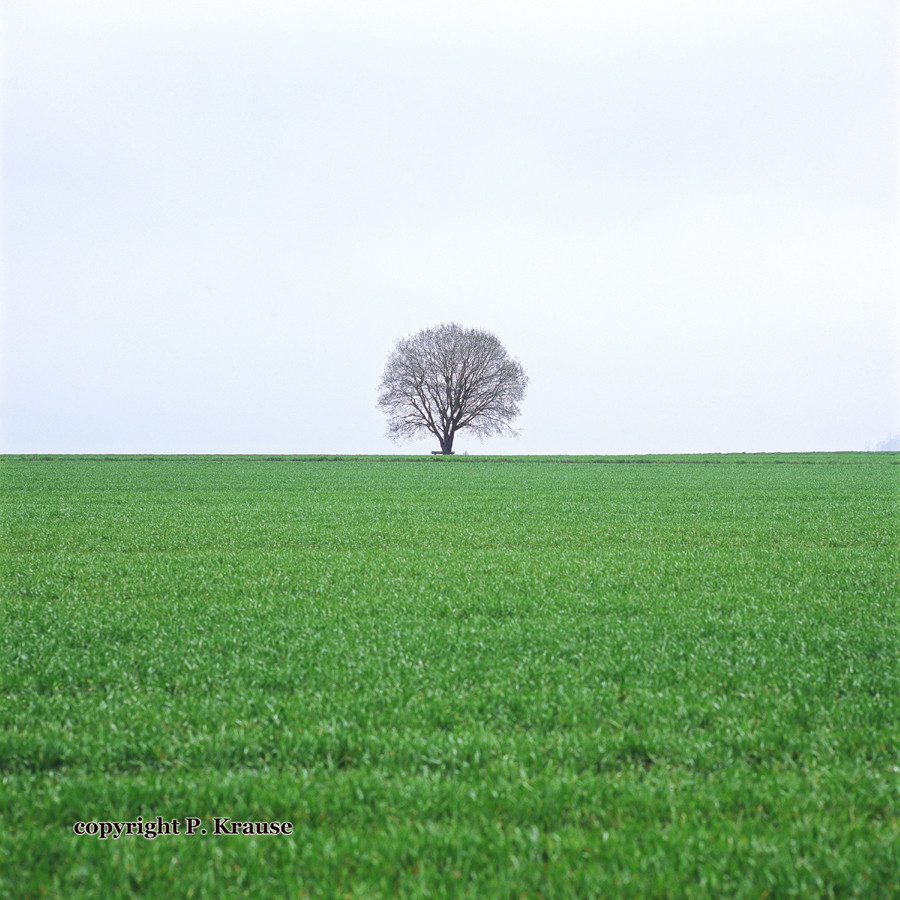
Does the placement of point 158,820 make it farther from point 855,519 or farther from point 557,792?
point 855,519

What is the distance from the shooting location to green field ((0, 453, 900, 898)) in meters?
3.52

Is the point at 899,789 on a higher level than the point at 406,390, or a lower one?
lower

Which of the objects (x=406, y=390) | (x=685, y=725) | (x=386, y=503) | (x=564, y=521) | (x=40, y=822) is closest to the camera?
(x=40, y=822)

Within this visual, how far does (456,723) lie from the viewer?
511 centimetres

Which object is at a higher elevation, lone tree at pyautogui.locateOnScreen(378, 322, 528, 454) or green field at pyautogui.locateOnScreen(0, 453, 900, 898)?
lone tree at pyautogui.locateOnScreen(378, 322, 528, 454)

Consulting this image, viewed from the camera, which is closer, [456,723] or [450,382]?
[456,723]

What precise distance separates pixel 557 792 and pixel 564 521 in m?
13.5

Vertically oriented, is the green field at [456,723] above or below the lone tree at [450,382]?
below

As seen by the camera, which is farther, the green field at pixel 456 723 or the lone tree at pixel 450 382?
the lone tree at pixel 450 382

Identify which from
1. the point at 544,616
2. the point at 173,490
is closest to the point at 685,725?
the point at 544,616

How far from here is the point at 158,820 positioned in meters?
3.96

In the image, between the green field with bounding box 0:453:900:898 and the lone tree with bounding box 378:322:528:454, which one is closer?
the green field with bounding box 0:453:900:898

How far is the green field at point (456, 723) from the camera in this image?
3.52 metres

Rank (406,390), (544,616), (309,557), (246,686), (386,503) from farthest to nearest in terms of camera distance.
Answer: (406,390) → (386,503) → (309,557) → (544,616) → (246,686)
